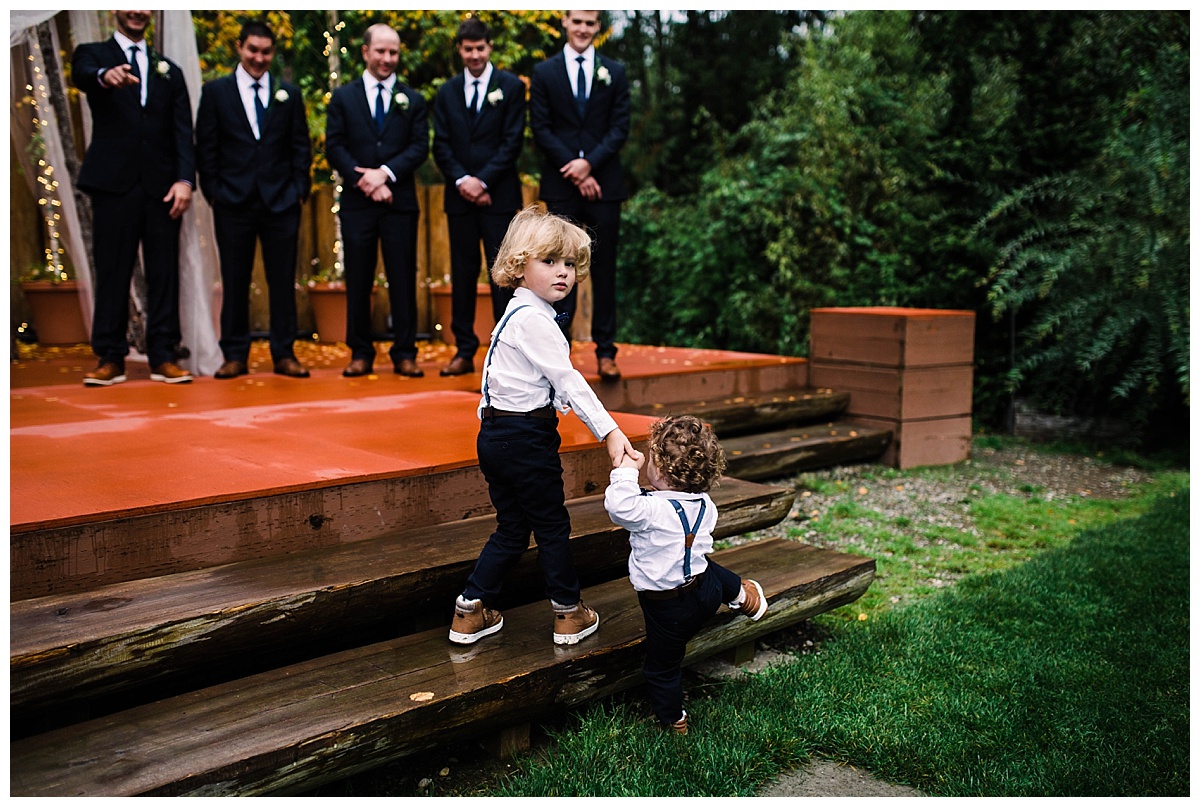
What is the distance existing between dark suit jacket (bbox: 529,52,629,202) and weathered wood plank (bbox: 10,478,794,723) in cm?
294

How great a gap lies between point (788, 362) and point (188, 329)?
13.1 feet

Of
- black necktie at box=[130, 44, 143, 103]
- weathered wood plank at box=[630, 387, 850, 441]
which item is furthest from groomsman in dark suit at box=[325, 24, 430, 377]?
weathered wood plank at box=[630, 387, 850, 441]

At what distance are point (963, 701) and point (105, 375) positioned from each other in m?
4.71

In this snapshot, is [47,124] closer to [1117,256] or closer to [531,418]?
[531,418]

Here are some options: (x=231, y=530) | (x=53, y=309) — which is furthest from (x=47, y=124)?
(x=231, y=530)

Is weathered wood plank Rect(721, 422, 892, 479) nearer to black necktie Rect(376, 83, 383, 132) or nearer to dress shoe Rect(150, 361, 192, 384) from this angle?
black necktie Rect(376, 83, 383, 132)

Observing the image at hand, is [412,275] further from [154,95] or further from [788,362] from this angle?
[788,362]

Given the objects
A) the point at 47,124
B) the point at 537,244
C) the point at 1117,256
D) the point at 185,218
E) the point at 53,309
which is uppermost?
the point at 47,124

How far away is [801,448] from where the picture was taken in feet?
21.0

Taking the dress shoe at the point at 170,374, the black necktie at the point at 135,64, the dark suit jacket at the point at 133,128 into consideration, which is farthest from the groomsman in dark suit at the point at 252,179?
the black necktie at the point at 135,64

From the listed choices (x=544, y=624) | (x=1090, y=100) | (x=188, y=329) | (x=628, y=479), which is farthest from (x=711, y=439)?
(x=1090, y=100)

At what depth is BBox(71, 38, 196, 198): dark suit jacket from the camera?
5.69m

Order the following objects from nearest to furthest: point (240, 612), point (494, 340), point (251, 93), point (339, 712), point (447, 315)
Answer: point (339, 712) < point (240, 612) < point (494, 340) < point (251, 93) < point (447, 315)
